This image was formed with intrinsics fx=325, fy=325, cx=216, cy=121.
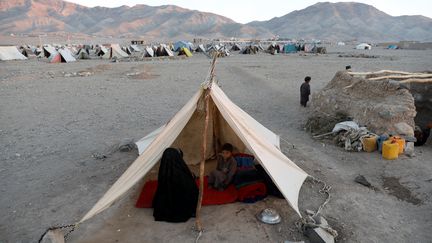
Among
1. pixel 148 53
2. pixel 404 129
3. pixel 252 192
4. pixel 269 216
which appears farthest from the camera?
pixel 148 53

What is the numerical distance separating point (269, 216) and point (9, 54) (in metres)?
34.7

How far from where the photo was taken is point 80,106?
37.4 feet

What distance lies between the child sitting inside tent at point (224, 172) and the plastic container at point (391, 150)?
3.31 m

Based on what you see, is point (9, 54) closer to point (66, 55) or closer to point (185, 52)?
point (66, 55)

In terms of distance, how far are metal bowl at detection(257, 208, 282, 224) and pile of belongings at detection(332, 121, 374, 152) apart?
3340mm

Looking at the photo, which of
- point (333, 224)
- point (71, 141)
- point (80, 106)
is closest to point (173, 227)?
point (333, 224)

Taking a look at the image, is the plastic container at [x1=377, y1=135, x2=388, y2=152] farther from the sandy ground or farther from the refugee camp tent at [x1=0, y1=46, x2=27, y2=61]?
the refugee camp tent at [x1=0, y1=46, x2=27, y2=61]

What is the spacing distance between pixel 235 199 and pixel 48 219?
8.71ft

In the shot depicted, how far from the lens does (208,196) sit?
502cm

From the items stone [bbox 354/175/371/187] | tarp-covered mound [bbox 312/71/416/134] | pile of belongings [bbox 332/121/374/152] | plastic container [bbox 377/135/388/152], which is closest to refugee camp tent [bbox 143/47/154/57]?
tarp-covered mound [bbox 312/71/416/134]

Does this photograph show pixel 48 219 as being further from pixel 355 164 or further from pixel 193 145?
pixel 355 164

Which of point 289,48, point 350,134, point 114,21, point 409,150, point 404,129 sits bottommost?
point 409,150

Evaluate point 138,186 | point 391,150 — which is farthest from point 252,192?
point 391,150

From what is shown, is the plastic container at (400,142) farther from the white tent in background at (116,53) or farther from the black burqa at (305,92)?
the white tent in background at (116,53)
